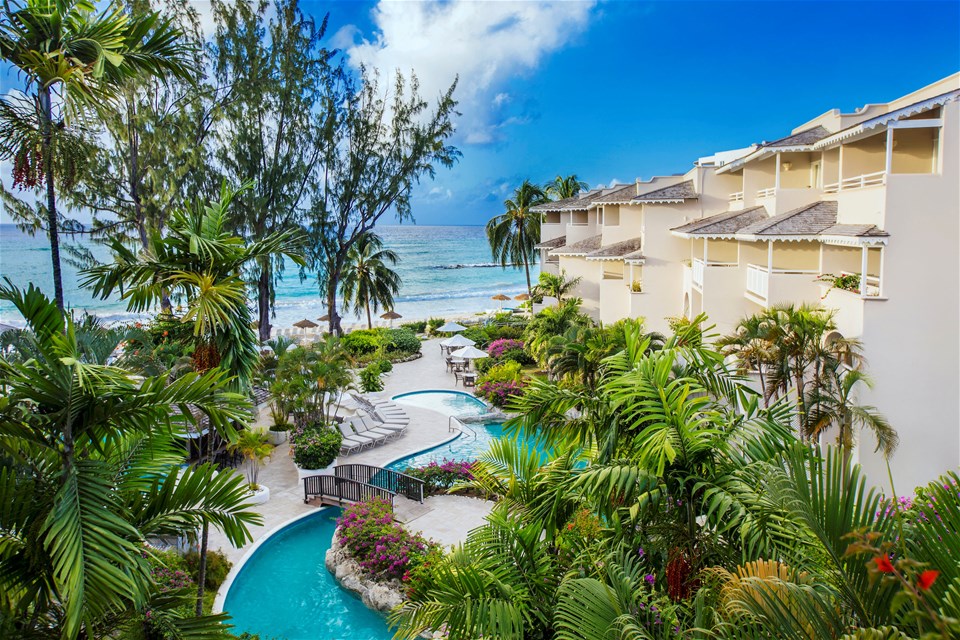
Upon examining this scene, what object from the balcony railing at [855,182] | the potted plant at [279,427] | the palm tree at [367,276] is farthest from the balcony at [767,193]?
the palm tree at [367,276]

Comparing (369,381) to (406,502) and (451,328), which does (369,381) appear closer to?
(406,502)

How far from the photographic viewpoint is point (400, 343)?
34844mm

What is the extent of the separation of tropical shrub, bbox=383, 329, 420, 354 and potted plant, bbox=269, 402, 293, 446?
43.4 feet

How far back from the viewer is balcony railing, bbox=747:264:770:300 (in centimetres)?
1706

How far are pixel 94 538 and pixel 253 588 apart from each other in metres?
9.27

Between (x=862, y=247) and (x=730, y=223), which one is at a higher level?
(x=730, y=223)

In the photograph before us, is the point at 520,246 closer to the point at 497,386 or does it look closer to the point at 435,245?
the point at 497,386

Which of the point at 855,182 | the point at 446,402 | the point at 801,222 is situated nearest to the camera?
the point at 801,222

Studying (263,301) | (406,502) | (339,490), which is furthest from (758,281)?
(263,301)

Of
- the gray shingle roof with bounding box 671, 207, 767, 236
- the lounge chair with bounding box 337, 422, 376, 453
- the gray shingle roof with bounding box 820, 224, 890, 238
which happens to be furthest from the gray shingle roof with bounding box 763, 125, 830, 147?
the lounge chair with bounding box 337, 422, 376, 453

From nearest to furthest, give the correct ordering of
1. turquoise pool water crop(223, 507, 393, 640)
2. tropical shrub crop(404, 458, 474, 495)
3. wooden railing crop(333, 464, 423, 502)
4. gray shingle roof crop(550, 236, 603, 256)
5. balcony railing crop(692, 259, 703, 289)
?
turquoise pool water crop(223, 507, 393, 640), wooden railing crop(333, 464, 423, 502), tropical shrub crop(404, 458, 474, 495), balcony railing crop(692, 259, 703, 289), gray shingle roof crop(550, 236, 603, 256)

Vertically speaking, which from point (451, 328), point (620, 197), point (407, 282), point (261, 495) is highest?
point (620, 197)

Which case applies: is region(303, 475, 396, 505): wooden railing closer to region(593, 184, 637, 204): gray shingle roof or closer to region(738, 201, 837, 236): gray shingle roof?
region(738, 201, 837, 236): gray shingle roof

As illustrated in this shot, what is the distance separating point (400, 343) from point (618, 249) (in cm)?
1381
